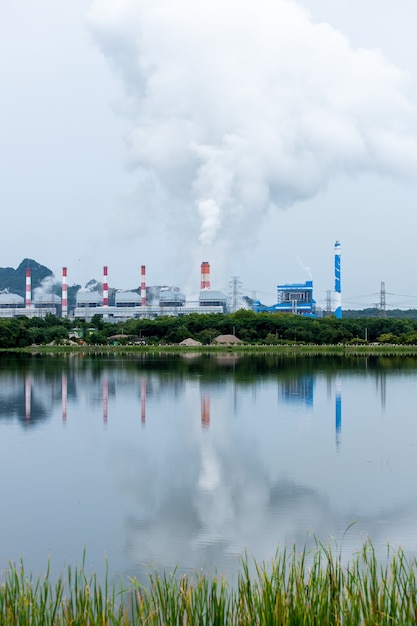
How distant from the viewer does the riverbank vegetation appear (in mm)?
52022

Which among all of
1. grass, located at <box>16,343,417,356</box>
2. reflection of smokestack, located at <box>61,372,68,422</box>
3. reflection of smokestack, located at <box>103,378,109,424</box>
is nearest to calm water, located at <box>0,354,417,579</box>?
reflection of smokestack, located at <box>103,378,109,424</box>

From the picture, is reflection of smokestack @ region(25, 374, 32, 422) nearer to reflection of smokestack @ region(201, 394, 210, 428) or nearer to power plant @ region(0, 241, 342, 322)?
reflection of smokestack @ region(201, 394, 210, 428)

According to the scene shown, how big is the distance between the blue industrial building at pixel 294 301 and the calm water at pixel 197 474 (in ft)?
168

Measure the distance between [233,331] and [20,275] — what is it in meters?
99.6

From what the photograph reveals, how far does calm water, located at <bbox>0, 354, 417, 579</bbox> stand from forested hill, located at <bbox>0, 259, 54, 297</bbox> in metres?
122

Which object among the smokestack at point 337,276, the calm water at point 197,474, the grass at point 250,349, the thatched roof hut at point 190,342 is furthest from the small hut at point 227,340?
the calm water at point 197,474

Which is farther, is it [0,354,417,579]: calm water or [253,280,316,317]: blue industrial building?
[253,280,316,317]: blue industrial building

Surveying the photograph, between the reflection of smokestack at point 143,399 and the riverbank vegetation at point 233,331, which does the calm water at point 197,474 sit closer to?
the reflection of smokestack at point 143,399

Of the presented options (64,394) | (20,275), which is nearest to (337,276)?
(64,394)

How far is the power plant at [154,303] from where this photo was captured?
227ft

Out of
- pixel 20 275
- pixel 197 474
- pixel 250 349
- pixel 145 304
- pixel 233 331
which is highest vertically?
pixel 20 275

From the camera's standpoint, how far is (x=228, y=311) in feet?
233

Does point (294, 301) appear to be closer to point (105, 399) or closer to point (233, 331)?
point (233, 331)

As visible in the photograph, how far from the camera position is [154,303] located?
78.6 meters
